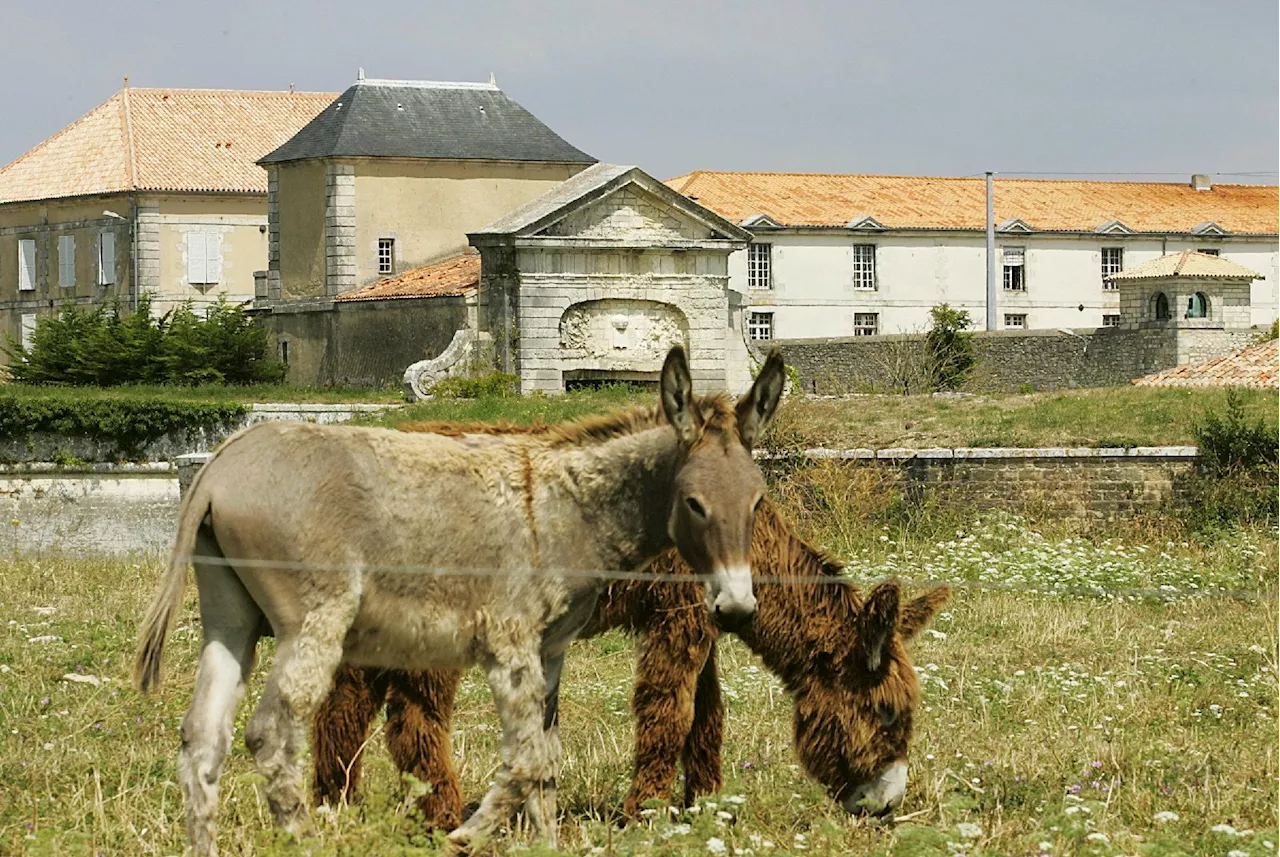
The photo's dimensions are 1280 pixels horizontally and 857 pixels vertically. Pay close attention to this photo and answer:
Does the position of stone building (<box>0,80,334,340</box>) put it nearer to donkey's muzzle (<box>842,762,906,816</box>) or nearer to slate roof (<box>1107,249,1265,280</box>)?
slate roof (<box>1107,249,1265,280</box>)

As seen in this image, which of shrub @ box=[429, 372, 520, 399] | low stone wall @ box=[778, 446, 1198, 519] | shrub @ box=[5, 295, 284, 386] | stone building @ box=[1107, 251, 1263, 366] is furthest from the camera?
stone building @ box=[1107, 251, 1263, 366]

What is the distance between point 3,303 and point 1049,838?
58933mm

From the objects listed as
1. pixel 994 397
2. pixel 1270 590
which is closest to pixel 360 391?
pixel 994 397

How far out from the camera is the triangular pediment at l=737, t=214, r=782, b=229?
A: 59.1m

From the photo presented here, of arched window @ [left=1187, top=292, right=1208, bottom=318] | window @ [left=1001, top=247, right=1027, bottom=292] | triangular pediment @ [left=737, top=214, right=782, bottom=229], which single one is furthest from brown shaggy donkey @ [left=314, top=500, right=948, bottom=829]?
window @ [left=1001, top=247, right=1027, bottom=292]

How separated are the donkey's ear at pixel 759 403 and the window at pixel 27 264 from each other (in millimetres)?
56808

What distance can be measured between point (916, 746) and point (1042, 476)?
11749 millimetres

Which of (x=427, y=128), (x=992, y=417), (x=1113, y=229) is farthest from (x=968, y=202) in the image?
(x=992, y=417)

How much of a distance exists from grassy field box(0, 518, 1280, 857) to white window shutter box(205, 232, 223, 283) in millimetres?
43507

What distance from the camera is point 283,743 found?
226 inches

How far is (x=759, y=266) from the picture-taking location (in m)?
60.0

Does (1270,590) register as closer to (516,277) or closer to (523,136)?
(516,277)

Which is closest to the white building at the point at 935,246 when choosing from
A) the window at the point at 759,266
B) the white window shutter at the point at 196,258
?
the window at the point at 759,266

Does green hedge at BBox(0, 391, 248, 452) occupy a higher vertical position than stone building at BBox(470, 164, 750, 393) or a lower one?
lower
